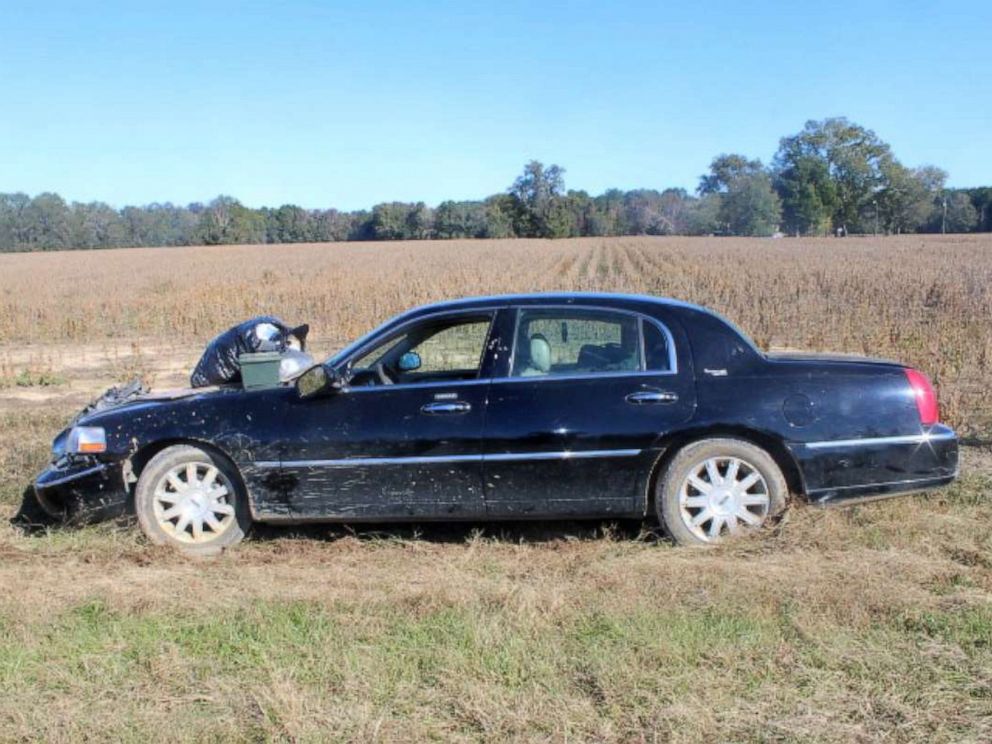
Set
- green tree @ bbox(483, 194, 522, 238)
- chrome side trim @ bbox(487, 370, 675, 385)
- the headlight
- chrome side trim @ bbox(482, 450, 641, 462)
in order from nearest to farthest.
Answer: chrome side trim @ bbox(482, 450, 641, 462), chrome side trim @ bbox(487, 370, 675, 385), the headlight, green tree @ bbox(483, 194, 522, 238)

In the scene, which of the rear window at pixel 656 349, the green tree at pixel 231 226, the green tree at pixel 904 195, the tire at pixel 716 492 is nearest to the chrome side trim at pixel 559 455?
the tire at pixel 716 492

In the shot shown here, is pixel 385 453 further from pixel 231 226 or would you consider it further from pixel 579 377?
pixel 231 226

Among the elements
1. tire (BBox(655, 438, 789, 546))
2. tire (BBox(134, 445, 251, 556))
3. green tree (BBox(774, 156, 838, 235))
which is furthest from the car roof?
green tree (BBox(774, 156, 838, 235))

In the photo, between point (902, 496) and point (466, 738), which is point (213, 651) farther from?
point (902, 496)

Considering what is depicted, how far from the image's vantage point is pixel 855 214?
369 feet

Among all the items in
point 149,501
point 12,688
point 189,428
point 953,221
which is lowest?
point 12,688

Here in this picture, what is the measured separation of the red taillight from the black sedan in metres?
0.01

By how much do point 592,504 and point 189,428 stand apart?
2.32m

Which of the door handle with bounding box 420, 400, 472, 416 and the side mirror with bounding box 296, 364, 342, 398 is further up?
the side mirror with bounding box 296, 364, 342, 398

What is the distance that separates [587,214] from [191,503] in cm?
10650

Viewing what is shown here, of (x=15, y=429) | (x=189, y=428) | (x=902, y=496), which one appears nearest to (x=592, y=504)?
(x=902, y=496)

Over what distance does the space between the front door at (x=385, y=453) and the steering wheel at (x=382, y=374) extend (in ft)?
0.67

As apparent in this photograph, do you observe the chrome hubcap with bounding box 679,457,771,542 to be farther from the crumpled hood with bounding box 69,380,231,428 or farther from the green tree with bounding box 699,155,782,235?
the green tree with bounding box 699,155,782,235

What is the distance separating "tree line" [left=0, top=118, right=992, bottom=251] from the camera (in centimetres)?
10288
